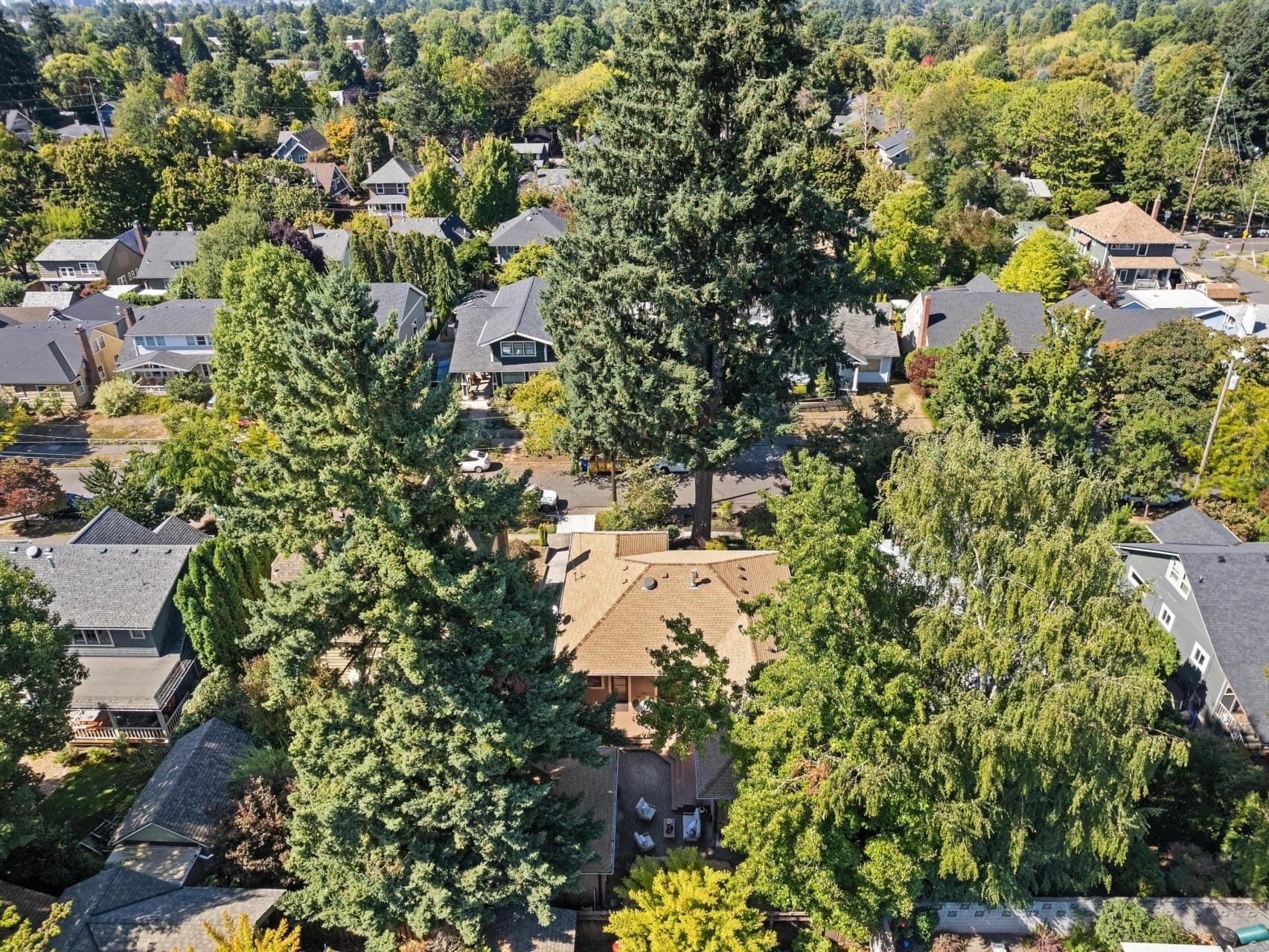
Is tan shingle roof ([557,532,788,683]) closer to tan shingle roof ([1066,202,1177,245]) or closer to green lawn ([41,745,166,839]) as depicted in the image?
green lawn ([41,745,166,839])

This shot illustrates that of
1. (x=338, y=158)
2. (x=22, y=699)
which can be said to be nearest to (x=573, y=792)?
(x=22, y=699)

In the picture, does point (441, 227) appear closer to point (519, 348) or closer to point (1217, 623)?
point (519, 348)

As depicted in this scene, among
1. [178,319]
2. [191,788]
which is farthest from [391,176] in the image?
[191,788]

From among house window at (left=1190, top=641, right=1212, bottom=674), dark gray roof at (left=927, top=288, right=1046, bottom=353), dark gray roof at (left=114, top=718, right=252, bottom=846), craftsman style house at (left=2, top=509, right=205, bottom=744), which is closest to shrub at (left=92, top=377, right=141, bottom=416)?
craftsman style house at (left=2, top=509, right=205, bottom=744)

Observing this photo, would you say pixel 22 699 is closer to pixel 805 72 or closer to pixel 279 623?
pixel 279 623

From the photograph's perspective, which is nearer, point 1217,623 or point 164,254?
point 1217,623
